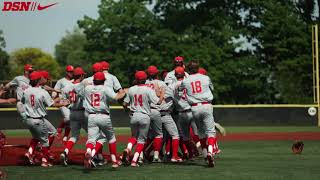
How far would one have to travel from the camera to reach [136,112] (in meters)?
15.0

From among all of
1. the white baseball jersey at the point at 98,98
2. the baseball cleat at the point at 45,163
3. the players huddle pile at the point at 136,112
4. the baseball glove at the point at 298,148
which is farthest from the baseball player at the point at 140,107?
the baseball glove at the point at 298,148

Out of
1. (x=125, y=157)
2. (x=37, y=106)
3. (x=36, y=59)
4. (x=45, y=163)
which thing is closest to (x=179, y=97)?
(x=125, y=157)

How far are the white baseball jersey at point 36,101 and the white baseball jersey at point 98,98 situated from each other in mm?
1090

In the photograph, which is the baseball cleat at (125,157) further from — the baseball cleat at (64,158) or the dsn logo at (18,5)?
the dsn logo at (18,5)

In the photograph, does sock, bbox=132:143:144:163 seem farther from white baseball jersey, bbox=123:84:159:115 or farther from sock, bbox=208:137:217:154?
sock, bbox=208:137:217:154

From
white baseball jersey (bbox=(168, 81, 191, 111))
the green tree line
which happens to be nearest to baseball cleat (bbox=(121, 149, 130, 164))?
white baseball jersey (bbox=(168, 81, 191, 111))

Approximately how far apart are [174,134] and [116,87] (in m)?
1.74

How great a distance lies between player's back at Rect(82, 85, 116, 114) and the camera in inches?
564

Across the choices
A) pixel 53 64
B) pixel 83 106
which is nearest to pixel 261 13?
pixel 83 106

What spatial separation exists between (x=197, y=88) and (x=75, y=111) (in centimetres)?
291

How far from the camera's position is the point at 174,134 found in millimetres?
16172

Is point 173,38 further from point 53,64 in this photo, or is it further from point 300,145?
point 53,64

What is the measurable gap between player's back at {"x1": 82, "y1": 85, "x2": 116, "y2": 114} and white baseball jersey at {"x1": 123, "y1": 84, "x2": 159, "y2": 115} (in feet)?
2.40

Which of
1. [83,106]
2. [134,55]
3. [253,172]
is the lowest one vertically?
[253,172]
